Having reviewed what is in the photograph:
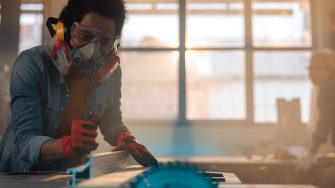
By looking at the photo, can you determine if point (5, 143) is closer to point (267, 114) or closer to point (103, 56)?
point (103, 56)

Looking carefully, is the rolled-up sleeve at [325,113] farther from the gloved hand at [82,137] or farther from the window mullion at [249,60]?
the gloved hand at [82,137]

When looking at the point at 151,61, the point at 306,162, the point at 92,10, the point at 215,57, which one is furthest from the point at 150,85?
the point at 92,10

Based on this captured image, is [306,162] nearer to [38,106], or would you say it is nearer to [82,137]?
[38,106]

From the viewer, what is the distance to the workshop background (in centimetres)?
419

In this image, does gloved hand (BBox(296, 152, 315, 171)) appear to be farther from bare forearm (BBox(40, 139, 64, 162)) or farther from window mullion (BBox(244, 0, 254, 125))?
bare forearm (BBox(40, 139, 64, 162))

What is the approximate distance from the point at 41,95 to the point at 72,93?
95mm

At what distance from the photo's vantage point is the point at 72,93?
1.34 meters

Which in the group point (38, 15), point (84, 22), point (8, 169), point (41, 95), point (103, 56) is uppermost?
point (38, 15)

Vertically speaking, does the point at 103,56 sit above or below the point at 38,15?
below

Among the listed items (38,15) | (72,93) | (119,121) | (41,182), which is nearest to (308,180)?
(119,121)

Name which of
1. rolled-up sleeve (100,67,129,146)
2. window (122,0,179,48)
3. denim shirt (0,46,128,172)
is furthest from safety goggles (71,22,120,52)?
window (122,0,179,48)

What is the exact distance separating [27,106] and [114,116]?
410mm

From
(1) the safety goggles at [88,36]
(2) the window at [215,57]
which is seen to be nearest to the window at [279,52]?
(2) the window at [215,57]

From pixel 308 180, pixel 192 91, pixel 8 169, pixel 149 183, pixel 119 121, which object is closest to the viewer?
pixel 149 183
